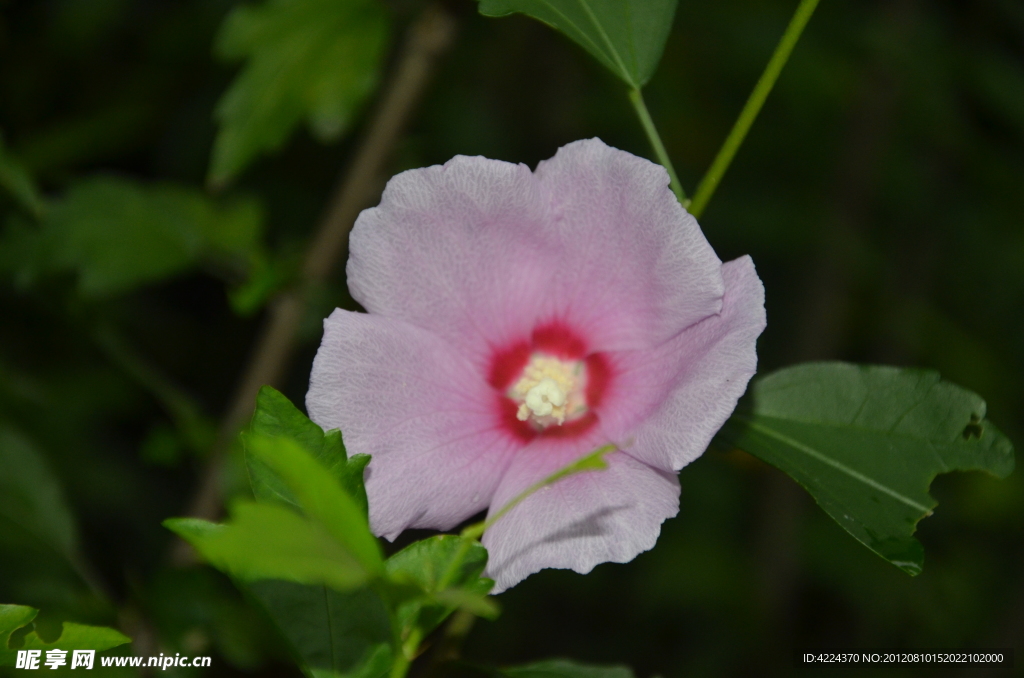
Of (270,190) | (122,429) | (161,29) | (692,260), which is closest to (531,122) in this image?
(270,190)

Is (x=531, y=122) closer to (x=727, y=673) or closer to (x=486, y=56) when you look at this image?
(x=486, y=56)

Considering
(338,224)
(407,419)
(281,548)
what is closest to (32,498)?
(338,224)

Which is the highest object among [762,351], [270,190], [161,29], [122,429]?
[762,351]

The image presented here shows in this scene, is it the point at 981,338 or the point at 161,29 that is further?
the point at 981,338

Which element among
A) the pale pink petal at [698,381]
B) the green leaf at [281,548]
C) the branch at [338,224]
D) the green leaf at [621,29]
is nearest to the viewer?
the green leaf at [281,548]

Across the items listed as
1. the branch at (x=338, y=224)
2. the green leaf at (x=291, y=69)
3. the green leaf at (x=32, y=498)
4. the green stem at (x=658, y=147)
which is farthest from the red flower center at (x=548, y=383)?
the green leaf at (x=32, y=498)

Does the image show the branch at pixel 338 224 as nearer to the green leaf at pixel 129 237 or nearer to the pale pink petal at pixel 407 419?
the green leaf at pixel 129 237

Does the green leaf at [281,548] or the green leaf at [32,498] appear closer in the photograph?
the green leaf at [281,548]
